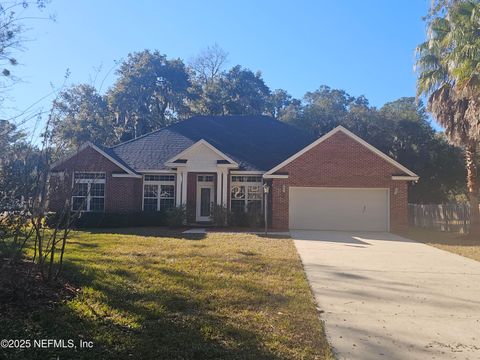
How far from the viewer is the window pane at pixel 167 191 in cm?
2267

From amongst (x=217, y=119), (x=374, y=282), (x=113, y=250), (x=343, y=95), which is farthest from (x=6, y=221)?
(x=343, y=95)

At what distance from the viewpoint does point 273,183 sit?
20875 mm

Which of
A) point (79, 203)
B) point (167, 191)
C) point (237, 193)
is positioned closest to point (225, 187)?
point (237, 193)

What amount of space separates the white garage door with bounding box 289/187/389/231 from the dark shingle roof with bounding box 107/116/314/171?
2950mm

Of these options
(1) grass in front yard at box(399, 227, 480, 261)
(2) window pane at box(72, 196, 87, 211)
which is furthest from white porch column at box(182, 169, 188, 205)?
(1) grass in front yard at box(399, 227, 480, 261)

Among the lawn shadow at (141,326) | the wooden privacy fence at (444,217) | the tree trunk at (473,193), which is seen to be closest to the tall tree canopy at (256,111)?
the wooden privacy fence at (444,217)

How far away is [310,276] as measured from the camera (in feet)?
29.7

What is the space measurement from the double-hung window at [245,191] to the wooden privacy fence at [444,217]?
9.82 metres

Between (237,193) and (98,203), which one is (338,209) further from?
(98,203)

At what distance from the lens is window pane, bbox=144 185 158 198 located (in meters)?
22.6

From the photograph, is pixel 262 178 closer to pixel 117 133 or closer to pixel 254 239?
pixel 254 239

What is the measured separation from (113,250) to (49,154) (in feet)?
18.4

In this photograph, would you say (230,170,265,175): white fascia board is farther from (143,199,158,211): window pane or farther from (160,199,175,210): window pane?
(143,199,158,211): window pane

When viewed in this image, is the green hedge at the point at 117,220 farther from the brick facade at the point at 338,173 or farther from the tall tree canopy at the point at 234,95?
the tall tree canopy at the point at 234,95
